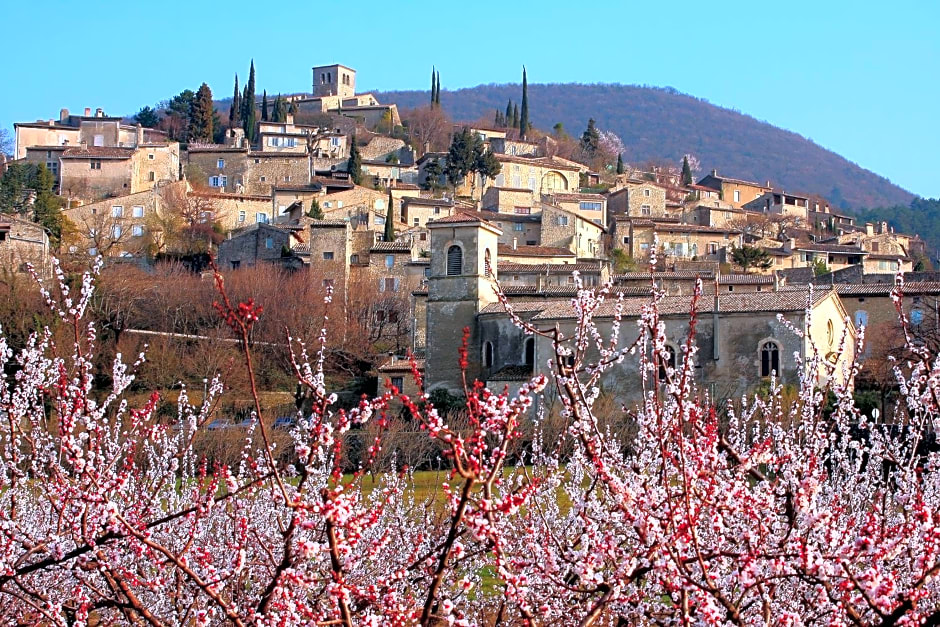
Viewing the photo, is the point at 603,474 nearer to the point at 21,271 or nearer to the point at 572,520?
the point at 572,520

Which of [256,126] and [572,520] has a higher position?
[256,126]

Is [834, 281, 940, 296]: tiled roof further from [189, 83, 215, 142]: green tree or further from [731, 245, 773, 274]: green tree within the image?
[189, 83, 215, 142]: green tree

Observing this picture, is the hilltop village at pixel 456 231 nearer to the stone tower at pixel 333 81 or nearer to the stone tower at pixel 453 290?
the stone tower at pixel 453 290

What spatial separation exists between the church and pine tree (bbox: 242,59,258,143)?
52.4 m

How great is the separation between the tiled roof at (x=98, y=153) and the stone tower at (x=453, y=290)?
4063 centimetres

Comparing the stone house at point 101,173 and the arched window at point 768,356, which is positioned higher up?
the stone house at point 101,173

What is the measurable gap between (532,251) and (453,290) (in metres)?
20.4

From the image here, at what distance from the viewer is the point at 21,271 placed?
2116 inches

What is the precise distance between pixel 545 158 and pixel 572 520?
78539 mm

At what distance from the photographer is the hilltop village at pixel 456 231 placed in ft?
133

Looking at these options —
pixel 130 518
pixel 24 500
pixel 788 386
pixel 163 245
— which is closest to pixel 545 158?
pixel 163 245

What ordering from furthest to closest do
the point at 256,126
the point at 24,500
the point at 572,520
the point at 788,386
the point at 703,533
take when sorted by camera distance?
the point at 256,126, the point at 788,386, the point at 24,500, the point at 572,520, the point at 703,533

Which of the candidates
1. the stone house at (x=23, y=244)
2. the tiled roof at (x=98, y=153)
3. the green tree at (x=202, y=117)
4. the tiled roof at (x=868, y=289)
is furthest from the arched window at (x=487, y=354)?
Result: the green tree at (x=202, y=117)

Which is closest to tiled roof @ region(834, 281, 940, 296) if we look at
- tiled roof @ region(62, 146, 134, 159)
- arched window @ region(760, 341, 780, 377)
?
arched window @ region(760, 341, 780, 377)
